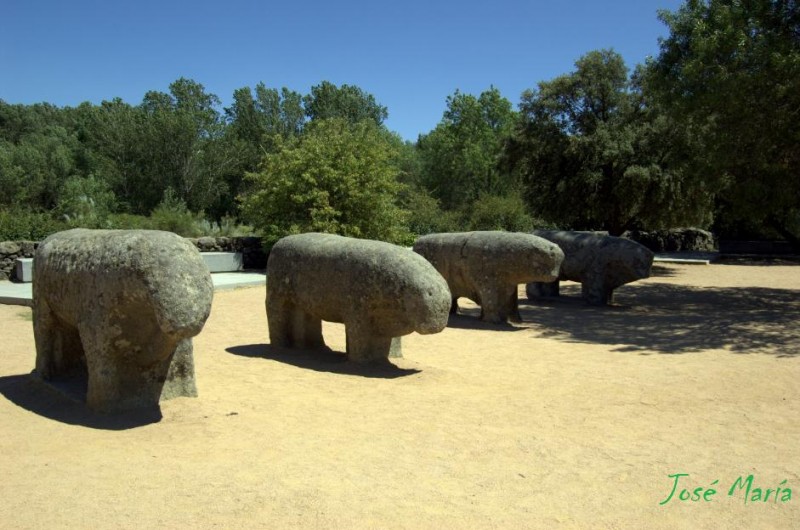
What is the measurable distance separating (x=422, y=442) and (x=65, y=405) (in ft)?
10.5

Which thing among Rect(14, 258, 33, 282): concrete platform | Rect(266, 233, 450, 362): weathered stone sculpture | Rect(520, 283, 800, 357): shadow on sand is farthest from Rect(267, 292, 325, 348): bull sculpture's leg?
Rect(14, 258, 33, 282): concrete platform

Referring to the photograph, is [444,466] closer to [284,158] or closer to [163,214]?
[284,158]

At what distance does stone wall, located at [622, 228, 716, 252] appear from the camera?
112ft

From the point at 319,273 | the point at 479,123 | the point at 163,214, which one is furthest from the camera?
the point at 479,123

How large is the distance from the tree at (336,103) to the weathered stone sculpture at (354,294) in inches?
1377

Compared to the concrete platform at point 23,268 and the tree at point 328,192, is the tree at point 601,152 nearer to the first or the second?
the tree at point 328,192

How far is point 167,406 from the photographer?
5809 millimetres

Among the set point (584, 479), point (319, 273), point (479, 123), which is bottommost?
point (584, 479)

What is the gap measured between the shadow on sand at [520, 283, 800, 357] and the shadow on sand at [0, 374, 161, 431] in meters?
6.98

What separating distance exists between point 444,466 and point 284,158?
17.5 meters

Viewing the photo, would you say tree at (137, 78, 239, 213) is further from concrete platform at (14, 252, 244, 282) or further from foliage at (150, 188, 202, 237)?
concrete platform at (14, 252, 244, 282)

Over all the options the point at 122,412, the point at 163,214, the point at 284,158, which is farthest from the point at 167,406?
the point at 163,214
